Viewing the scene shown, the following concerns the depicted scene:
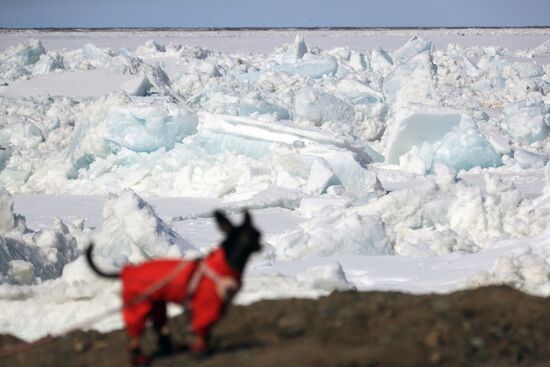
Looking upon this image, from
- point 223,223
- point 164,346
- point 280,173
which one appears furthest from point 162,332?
point 280,173

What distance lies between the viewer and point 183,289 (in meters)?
2.51

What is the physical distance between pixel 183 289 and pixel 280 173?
6.71 metres

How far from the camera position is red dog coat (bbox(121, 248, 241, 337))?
2.46m

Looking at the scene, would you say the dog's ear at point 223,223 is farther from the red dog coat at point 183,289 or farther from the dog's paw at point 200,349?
the dog's paw at point 200,349

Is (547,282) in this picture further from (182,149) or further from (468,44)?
(468,44)


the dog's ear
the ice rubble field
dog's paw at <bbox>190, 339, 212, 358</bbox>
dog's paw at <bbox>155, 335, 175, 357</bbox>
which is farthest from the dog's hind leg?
the ice rubble field

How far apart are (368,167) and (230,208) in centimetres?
229

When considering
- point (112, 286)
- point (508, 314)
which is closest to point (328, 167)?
point (112, 286)

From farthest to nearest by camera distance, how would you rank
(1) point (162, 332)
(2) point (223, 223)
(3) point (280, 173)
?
(3) point (280, 173), (1) point (162, 332), (2) point (223, 223)

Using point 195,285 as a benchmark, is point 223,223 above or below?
above

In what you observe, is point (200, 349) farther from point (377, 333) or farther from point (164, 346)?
point (377, 333)

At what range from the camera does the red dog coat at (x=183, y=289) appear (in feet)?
8.05

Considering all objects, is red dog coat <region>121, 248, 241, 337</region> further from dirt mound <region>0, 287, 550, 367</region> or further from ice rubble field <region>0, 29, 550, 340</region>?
ice rubble field <region>0, 29, 550, 340</region>

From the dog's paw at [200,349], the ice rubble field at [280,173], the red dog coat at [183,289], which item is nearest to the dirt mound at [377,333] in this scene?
the dog's paw at [200,349]
